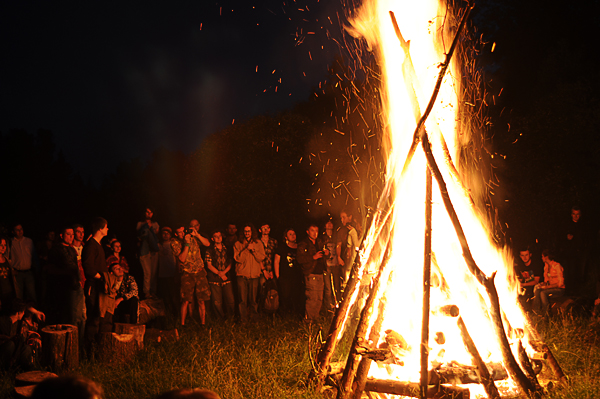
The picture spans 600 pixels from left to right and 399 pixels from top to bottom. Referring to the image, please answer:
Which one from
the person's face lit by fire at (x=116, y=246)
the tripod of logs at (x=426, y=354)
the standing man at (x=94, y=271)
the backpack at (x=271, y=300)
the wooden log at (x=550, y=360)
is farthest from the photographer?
the backpack at (x=271, y=300)

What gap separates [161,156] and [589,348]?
35597 mm

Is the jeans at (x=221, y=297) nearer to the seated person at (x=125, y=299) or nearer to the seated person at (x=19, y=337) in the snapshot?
the seated person at (x=125, y=299)

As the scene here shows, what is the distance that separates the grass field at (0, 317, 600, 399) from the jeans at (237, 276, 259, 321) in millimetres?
1537

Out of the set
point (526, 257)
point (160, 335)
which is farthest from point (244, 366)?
point (526, 257)

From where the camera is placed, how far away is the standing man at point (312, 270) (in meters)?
9.38

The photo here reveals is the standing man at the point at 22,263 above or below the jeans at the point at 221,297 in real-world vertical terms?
above

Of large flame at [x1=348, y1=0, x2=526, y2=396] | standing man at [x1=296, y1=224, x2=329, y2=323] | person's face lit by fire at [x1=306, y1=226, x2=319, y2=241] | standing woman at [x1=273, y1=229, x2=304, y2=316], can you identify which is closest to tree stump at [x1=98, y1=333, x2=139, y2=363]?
large flame at [x1=348, y1=0, x2=526, y2=396]

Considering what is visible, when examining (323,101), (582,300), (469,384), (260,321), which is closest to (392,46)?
(469,384)

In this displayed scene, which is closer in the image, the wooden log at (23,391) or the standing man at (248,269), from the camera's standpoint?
the wooden log at (23,391)

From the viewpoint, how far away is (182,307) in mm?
8672

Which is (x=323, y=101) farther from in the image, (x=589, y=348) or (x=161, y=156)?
(x=161, y=156)

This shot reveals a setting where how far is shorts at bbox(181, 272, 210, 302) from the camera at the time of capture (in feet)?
28.6

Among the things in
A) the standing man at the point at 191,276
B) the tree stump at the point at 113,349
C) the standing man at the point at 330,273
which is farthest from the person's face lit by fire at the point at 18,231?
the standing man at the point at 330,273

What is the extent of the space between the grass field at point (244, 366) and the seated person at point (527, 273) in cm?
213
